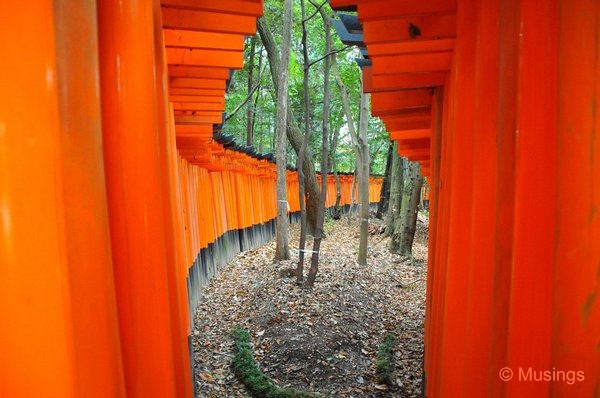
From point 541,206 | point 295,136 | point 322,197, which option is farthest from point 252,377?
point 295,136

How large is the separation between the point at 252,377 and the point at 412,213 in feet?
26.4

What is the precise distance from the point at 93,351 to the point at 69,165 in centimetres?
48

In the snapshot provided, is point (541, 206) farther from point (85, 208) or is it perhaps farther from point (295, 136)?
point (295, 136)

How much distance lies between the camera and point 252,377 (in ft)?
19.5

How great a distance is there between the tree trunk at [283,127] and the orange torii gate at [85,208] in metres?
8.72

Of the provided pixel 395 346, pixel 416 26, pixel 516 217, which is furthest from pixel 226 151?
pixel 516 217

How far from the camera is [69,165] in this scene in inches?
46.3

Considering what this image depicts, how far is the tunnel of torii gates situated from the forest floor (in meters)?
3.92

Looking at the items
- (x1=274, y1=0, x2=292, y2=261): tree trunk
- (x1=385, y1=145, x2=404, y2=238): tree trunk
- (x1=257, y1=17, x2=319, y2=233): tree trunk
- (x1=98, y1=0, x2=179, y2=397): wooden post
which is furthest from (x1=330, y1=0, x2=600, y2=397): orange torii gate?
(x1=385, y1=145, x2=404, y2=238): tree trunk

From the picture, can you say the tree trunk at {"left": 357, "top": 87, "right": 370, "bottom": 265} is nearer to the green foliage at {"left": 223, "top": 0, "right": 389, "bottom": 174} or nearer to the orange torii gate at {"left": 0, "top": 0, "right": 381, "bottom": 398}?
the green foliage at {"left": 223, "top": 0, "right": 389, "bottom": 174}

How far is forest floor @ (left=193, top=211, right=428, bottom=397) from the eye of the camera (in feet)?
19.7

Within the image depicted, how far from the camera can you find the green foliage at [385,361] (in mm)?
5875

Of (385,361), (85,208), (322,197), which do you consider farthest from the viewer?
(322,197)

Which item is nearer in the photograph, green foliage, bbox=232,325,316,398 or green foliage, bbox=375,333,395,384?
green foliage, bbox=232,325,316,398
